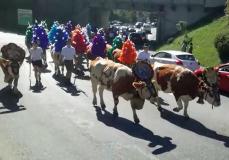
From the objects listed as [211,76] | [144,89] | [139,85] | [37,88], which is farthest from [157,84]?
[37,88]

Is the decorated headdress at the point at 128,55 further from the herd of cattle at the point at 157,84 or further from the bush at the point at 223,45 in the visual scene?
the bush at the point at 223,45

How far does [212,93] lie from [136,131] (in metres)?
2.99

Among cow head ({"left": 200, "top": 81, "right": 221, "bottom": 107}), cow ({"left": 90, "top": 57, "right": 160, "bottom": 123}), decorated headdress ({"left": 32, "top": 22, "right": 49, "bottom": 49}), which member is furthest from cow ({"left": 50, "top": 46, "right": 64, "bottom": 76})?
cow head ({"left": 200, "top": 81, "right": 221, "bottom": 107})

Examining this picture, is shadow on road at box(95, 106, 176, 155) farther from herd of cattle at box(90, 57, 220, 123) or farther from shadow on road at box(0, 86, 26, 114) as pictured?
shadow on road at box(0, 86, 26, 114)

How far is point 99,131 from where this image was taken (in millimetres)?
14484

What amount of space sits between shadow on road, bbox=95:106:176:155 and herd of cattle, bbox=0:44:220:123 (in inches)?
14.5

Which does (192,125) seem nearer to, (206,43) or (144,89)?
(144,89)

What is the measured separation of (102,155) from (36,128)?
3.10 m

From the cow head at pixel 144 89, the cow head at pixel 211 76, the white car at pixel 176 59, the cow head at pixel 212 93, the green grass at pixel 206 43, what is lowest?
the green grass at pixel 206 43

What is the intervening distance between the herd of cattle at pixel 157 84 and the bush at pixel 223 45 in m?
17.3

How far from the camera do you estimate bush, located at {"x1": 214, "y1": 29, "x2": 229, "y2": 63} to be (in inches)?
1364

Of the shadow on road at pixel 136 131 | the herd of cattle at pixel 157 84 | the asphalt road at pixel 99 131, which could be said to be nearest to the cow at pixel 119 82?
the herd of cattle at pixel 157 84

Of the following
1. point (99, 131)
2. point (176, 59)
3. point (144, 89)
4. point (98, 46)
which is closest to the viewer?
point (99, 131)

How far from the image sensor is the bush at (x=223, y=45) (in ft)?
114
